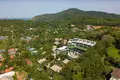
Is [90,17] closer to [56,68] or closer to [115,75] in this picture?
[56,68]

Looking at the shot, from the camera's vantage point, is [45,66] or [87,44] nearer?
[45,66]

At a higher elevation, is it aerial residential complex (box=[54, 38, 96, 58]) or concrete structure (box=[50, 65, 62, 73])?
aerial residential complex (box=[54, 38, 96, 58])

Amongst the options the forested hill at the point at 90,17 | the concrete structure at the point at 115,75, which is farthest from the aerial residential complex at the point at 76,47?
the forested hill at the point at 90,17

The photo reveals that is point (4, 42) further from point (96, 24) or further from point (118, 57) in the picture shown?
point (96, 24)

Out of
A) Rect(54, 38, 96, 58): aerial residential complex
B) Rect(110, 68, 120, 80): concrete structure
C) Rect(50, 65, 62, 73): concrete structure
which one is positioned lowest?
Rect(50, 65, 62, 73): concrete structure

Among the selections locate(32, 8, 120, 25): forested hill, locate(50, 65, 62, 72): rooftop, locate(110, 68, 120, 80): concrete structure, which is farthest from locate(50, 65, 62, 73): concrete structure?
locate(32, 8, 120, 25): forested hill

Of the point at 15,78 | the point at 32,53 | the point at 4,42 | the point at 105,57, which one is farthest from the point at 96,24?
the point at 15,78

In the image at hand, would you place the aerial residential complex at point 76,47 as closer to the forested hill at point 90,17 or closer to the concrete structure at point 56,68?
the concrete structure at point 56,68

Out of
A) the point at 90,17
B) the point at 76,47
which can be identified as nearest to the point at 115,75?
the point at 76,47

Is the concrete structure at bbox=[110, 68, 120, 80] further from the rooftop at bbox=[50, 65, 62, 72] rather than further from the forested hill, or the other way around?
the forested hill

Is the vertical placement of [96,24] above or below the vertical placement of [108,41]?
below

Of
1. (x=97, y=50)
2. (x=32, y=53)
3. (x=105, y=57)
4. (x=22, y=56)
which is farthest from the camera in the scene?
(x=32, y=53)
